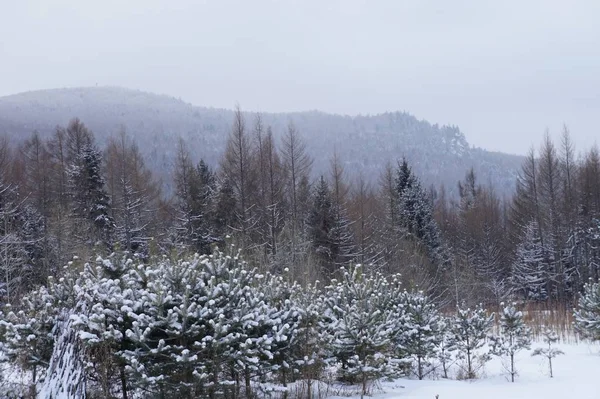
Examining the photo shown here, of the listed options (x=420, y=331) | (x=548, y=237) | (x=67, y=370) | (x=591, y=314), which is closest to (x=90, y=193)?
(x=420, y=331)

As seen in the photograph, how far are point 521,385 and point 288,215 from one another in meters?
20.6

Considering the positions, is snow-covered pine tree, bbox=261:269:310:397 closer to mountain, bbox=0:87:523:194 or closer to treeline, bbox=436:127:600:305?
treeline, bbox=436:127:600:305

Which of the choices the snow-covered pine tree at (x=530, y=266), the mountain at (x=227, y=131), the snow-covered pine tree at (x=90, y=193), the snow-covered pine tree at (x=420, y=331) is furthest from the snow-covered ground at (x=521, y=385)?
the mountain at (x=227, y=131)

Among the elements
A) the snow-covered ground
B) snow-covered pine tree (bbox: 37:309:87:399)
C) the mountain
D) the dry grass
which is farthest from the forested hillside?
the mountain

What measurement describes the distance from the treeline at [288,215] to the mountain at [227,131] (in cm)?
4052

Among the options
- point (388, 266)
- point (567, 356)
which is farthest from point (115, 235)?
point (567, 356)

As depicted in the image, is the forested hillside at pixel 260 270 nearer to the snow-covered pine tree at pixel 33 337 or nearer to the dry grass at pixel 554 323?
the snow-covered pine tree at pixel 33 337

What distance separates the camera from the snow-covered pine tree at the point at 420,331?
1409 cm

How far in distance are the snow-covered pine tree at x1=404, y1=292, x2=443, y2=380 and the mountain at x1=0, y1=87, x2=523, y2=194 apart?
64914 mm

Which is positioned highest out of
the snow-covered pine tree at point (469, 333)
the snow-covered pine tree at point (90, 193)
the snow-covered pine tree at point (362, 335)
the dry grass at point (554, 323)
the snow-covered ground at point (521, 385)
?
the snow-covered pine tree at point (90, 193)

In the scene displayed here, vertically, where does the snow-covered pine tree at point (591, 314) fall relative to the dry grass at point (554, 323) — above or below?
above

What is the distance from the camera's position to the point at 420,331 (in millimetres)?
14297

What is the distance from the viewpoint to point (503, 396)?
1191cm

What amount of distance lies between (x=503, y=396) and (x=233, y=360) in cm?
613
